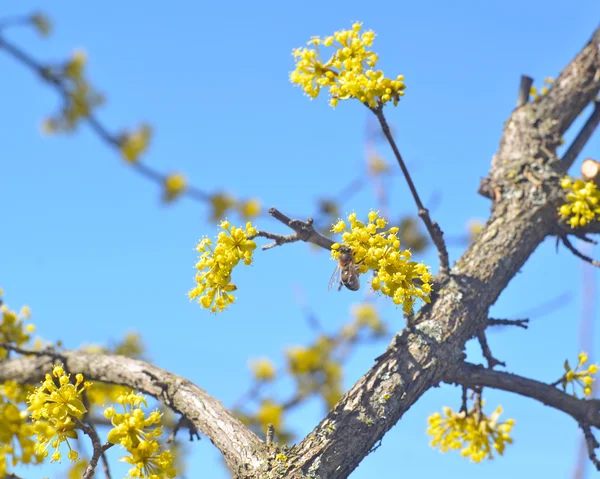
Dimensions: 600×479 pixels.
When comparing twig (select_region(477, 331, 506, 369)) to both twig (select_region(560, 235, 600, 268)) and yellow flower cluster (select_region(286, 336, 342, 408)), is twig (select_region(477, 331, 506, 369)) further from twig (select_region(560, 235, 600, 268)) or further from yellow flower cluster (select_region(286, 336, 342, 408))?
yellow flower cluster (select_region(286, 336, 342, 408))

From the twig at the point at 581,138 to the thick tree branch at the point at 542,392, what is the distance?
5.24 ft

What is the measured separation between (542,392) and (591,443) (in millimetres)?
352

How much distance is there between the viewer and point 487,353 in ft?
11.8

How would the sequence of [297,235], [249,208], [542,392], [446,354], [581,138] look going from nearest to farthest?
1. [297,235]
2. [446,354]
3. [542,392]
4. [581,138]
5. [249,208]

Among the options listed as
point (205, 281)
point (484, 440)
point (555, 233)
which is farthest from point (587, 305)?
point (205, 281)

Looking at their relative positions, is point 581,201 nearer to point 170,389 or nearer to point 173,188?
point 170,389

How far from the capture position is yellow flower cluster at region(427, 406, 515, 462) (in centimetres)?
371

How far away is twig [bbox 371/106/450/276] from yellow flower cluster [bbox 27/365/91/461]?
172cm

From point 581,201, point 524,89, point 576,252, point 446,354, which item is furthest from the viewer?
point 524,89

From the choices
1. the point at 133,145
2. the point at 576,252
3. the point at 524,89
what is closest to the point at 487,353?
the point at 576,252

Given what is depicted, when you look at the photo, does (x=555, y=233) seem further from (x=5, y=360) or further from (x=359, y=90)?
(x=5, y=360)

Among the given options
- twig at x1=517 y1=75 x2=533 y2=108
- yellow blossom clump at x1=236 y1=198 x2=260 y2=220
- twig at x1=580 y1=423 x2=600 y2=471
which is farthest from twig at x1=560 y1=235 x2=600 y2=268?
yellow blossom clump at x1=236 y1=198 x2=260 y2=220

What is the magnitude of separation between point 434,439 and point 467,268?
3.72ft

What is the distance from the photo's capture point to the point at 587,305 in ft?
16.6
